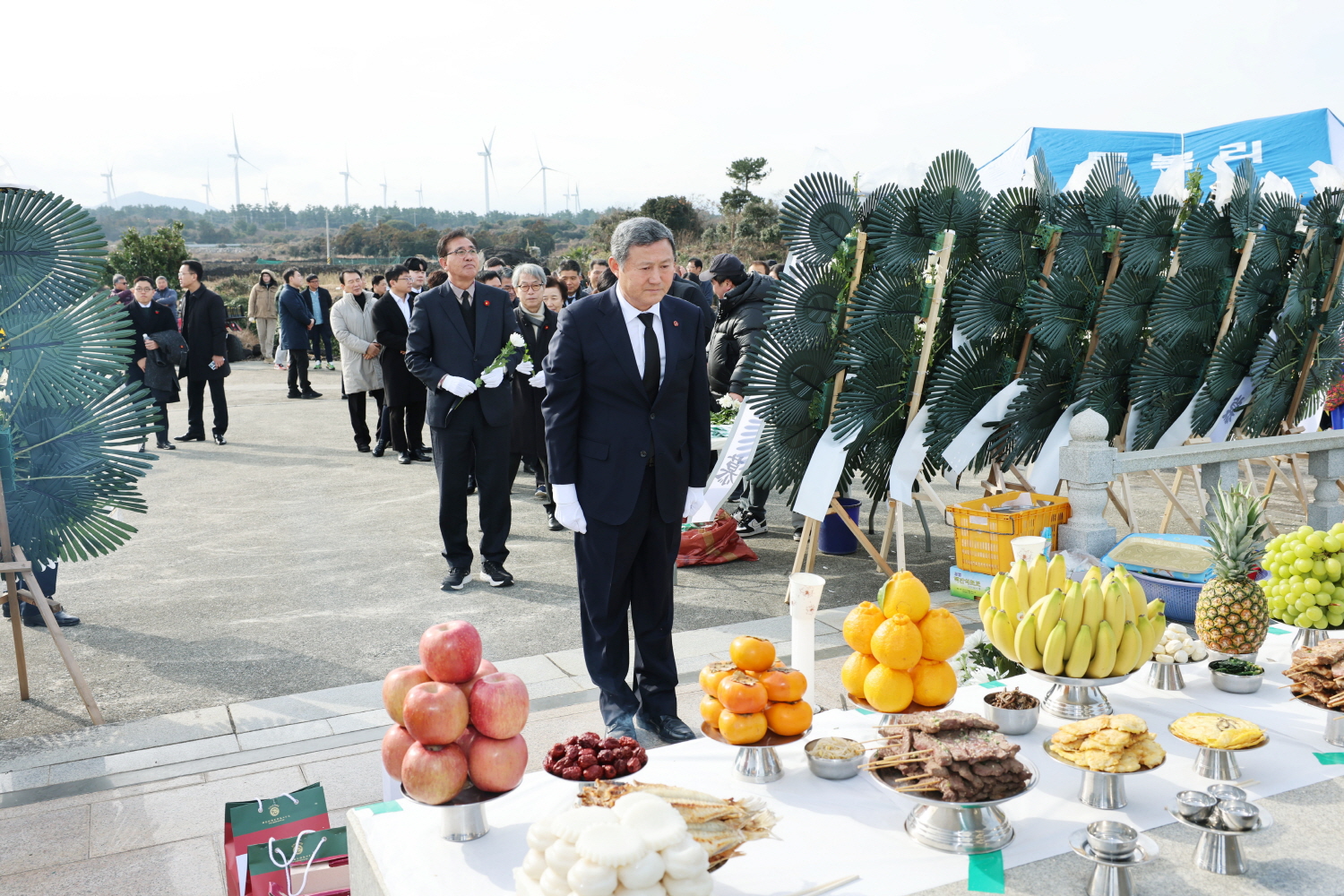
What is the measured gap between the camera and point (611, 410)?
3.29 m

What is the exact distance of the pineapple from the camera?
264 centimetres

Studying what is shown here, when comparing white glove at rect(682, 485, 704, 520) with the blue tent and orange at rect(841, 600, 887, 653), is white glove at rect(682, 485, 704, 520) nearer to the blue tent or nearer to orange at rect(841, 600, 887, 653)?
orange at rect(841, 600, 887, 653)

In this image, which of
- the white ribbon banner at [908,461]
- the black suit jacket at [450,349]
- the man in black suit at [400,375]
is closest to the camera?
the white ribbon banner at [908,461]

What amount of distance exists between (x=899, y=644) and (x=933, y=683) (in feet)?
0.40

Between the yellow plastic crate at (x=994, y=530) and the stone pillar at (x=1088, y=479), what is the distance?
8.0 inches

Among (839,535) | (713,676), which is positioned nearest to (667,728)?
(713,676)

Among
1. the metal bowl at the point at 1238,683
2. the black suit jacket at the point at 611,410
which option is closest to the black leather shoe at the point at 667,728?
the black suit jacket at the point at 611,410

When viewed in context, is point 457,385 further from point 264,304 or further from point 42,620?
point 264,304

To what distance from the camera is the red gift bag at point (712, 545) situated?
→ 591 cm

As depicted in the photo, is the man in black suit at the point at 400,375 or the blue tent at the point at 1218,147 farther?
the blue tent at the point at 1218,147

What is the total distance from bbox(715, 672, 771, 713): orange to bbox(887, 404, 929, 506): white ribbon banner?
9.93 ft

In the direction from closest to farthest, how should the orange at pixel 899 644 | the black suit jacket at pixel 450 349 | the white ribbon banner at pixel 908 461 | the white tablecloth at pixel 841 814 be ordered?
the white tablecloth at pixel 841 814, the orange at pixel 899 644, the white ribbon banner at pixel 908 461, the black suit jacket at pixel 450 349

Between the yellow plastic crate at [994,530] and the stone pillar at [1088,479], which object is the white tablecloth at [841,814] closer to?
the stone pillar at [1088,479]

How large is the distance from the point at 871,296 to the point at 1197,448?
5.75 feet
